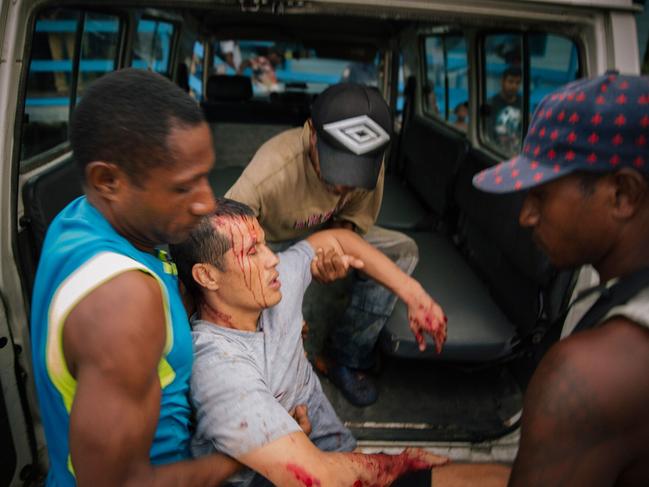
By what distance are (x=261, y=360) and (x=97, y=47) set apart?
2891 millimetres

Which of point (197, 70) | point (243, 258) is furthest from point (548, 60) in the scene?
point (197, 70)

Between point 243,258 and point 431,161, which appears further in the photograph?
point 431,161

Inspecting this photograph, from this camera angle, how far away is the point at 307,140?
2.49 meters

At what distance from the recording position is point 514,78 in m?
3.53

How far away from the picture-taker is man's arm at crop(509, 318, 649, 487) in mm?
856

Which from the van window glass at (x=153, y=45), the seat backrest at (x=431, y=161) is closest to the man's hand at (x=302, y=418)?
the seat backrest at (x=431, y=161)

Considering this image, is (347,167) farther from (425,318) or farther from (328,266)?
(425,318)

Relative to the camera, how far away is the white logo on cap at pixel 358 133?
2152 mm

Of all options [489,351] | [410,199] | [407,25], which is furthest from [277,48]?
[489,351]

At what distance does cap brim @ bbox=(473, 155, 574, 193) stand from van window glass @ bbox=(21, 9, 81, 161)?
2.17m

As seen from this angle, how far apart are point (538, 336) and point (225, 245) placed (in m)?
1.89

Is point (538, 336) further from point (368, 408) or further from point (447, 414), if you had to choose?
point (368, 408)

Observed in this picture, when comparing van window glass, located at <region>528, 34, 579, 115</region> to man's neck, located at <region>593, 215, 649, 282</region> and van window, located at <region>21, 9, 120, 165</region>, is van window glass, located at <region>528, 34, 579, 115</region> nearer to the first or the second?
man's neck, located at <region>593, 215, 649, 282</region>

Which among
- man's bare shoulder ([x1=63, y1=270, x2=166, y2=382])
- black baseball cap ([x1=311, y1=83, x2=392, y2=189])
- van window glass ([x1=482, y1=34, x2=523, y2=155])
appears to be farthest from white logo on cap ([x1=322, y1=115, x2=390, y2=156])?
van window glass ([x1=482, y1=34, x2=523, y2=155])
